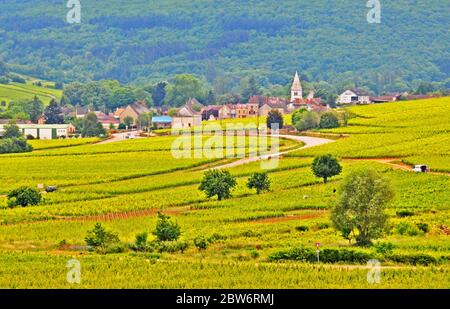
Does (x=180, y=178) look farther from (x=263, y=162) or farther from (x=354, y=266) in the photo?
(x=354, y=266)

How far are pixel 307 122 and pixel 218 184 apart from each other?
4728 centimetres

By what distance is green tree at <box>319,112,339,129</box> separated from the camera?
103625 millimetres

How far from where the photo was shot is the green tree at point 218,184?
57531 millimetres

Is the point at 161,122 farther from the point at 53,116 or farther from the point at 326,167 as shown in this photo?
the point at 326,167

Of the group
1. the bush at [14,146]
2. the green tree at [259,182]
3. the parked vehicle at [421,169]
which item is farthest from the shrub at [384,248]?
the bush at [14,146]

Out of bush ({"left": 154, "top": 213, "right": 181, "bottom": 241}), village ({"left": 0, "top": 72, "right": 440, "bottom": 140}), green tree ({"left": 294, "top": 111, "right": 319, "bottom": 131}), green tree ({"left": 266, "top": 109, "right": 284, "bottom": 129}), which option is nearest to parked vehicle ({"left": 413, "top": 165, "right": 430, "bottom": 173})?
bush ({"left": 154, "top": 213, "right": 181, "bottom": 241})

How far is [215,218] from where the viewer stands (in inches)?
1997

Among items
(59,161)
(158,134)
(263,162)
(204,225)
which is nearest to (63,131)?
(158,134)

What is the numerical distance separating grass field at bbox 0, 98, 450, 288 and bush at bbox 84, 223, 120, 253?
0.75 metres

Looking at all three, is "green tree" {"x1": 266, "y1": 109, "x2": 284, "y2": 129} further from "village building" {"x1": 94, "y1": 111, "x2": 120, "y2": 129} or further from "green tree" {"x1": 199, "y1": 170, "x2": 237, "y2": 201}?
"green tree" {"x1": 199, "y1": 170, "x2": 237, "y2": 201}

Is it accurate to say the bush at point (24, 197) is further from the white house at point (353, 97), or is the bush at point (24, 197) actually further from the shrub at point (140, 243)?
the white house at point (353, 97)

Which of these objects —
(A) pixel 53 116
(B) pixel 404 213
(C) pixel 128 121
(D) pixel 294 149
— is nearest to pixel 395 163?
(D) pixel 294 149

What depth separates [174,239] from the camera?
141 feet

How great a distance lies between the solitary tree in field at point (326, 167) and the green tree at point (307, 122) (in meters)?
41.4
